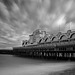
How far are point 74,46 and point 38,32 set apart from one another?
64.5 meters

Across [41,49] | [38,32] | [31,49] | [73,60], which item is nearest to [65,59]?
[73,60]

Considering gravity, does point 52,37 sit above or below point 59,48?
above

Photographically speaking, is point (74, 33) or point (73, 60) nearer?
point (73, 60)

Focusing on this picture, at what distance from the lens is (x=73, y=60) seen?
23.2 metres

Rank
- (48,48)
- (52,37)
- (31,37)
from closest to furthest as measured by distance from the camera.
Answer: (48,48) < (52,37) < (31,37)

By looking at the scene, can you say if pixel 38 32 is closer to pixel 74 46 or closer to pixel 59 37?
pixel 59 37

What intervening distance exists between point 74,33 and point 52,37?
1671cm

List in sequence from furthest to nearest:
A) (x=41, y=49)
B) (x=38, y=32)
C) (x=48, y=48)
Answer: (x=38, y=32) < (x=41, y=49) < (x=48, y=48)

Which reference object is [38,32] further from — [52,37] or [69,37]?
[69,37]

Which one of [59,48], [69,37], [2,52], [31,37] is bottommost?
[2,52]

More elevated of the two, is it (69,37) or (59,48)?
(69,37)

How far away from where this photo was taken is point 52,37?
192 feet

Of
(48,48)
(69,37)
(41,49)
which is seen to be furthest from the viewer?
(69,37)

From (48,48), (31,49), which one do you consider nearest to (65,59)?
(48,48)
